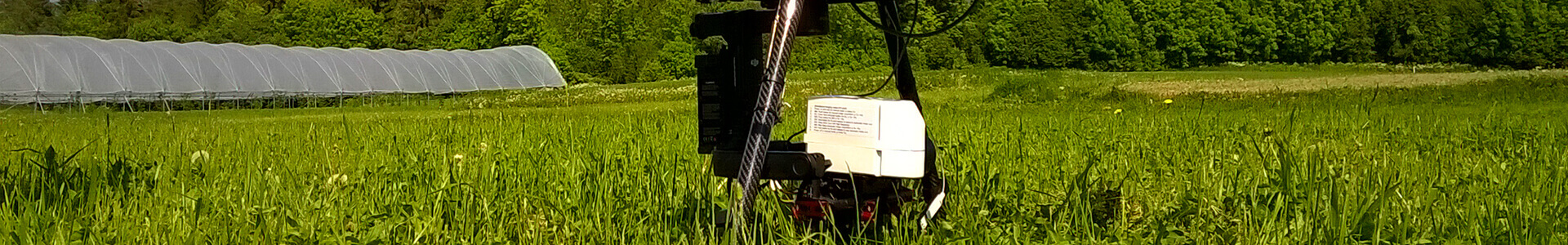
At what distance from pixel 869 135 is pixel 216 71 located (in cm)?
2292

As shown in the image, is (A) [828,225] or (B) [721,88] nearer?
(B) [721,88]

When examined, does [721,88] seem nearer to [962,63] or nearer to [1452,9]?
[962,63]

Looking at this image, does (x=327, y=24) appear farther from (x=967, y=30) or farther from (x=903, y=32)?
(x=903, y=32)

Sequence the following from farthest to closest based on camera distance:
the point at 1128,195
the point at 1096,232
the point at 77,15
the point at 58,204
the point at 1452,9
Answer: the point at 77,15, the point at 1452,9, the point at 1128,195, the point at 58,204, the point at 1096,232

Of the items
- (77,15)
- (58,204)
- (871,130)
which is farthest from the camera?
(77,15)

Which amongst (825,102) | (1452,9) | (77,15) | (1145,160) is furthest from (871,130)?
(77,15)

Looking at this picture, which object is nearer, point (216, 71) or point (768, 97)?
point (768, 97)

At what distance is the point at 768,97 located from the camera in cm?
169

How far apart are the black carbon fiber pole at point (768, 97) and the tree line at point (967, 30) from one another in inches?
1350

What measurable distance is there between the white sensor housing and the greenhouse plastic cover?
64.6 feet

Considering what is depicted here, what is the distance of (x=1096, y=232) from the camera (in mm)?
2406

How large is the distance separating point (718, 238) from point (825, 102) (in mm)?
353

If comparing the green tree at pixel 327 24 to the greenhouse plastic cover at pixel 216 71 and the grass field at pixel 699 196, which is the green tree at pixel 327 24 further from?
the grass field at pixel 699 196

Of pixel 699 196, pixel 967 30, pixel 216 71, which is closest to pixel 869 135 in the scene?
pixel 699 196
